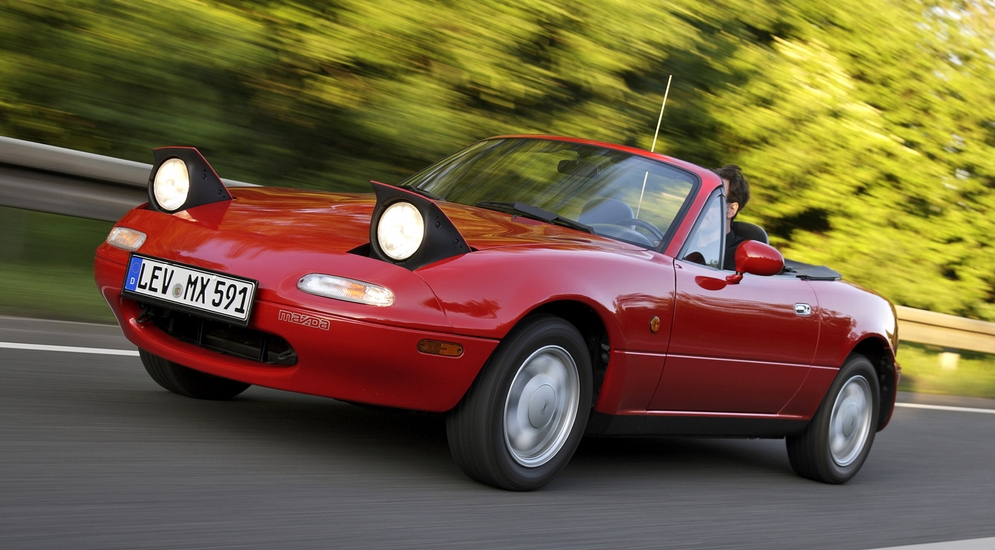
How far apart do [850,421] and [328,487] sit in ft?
10.1

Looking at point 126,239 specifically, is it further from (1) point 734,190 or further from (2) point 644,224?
(1) point 734,190

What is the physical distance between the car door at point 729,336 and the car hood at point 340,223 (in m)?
0.35

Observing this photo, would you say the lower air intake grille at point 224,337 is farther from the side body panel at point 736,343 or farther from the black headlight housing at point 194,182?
the side body panel at point 736,343

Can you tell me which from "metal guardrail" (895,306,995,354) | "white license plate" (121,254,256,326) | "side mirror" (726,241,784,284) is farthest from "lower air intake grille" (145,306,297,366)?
"metal guardrail" (895,306,995,354)

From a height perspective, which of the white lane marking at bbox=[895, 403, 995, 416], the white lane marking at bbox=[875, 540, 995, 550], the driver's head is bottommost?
the white lane marking at bbox=[895, 403, 995, 416]

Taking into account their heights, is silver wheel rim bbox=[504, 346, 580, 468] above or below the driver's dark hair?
below

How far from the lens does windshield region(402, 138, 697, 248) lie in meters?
4.51

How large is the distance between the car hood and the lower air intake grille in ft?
1.09

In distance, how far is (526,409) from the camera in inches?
148

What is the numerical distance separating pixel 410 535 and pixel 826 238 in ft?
35.4

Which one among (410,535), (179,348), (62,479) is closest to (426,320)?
(410,535)

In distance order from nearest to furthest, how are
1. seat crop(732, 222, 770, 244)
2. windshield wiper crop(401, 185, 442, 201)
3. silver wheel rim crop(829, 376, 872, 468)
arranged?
windshield wiper crop(401, 185, 442, 201) < silver wheel rim crop(829, 376, 872, 468) < seat crop(732, 222, 770, 244)

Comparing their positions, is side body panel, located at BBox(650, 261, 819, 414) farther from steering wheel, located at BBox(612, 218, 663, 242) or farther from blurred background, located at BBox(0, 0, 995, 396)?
blurred background, located at BBox(0, 0, 995, 396)

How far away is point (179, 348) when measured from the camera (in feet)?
12.3
